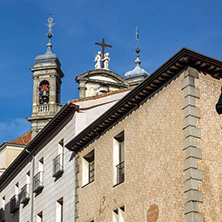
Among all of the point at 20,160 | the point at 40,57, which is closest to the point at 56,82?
the point at 40,57

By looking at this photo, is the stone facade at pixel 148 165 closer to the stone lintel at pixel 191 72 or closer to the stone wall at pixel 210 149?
the stone lintel at pixel 191 72

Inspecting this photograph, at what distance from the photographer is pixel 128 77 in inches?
2844

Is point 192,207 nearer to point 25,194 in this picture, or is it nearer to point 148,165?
point 148,165

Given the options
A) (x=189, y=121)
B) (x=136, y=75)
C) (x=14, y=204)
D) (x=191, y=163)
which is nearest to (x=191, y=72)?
(x=189, y=121)

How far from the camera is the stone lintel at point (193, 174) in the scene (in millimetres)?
21906

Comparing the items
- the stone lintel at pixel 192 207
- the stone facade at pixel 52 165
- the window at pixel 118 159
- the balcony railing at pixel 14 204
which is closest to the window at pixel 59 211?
the stone facade at pixel 52 165

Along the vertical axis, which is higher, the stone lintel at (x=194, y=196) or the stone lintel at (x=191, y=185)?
the stone lintel at (x=191, y=185)

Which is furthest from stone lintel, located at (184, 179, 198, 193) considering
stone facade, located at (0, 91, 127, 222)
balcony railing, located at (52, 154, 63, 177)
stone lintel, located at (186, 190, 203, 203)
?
balcony railing, located at (52, 154, 63, 177)

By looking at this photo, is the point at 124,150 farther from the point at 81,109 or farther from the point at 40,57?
the point at 40,57

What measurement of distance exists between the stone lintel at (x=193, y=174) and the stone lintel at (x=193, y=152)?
1.66ft

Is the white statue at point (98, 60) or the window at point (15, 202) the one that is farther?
the white statue at point (98, 60)

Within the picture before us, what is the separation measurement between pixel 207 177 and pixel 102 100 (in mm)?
12407

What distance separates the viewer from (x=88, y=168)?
3084 centimetres

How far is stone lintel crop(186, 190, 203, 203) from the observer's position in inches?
848
